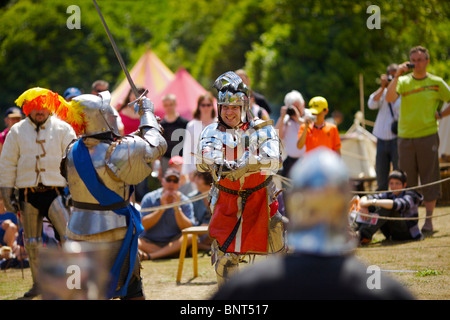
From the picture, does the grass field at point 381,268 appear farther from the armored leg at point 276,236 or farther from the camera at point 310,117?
the camera at point 310,117

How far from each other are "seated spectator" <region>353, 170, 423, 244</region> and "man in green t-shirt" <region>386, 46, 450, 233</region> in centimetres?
38

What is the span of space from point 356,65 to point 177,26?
3671cm

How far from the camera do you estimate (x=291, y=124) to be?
8.86 metres

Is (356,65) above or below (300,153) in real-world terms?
above

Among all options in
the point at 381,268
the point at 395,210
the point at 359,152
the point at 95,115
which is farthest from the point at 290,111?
the point at 359,152

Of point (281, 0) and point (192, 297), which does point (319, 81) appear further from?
point (192, 297)

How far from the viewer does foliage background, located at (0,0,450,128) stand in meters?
22.5

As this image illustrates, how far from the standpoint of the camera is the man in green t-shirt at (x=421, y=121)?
819 cm

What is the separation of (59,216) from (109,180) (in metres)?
1.82

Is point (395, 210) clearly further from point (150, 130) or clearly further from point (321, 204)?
point (321, 204)

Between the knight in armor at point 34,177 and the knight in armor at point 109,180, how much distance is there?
170 centimetres

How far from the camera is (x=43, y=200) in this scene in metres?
6.55

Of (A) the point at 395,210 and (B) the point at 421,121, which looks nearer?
(A) the point at 395,210
